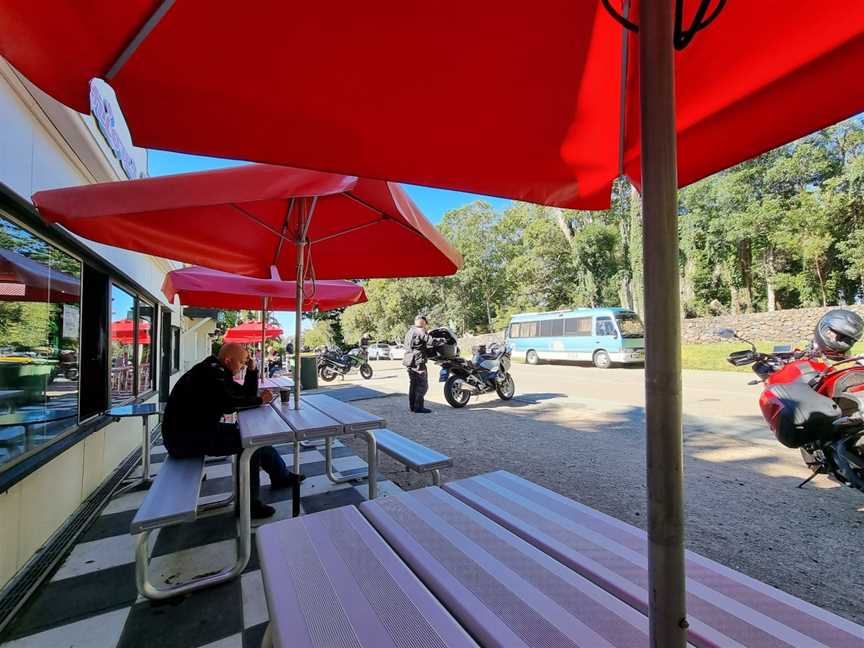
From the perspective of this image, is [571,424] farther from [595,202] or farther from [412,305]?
[412,305]

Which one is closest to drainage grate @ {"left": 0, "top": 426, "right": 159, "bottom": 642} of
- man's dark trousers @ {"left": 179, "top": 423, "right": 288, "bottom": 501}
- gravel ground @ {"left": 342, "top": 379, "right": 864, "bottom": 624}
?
man's dark trousers @ {"left": 179, "top": 423, "right": 288, "bottom": 501}

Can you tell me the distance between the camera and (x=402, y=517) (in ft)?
5.47

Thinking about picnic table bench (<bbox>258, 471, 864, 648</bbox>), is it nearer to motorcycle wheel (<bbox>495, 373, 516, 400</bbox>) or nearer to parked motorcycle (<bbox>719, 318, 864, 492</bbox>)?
parked motorcycle (<bbox>719, 318, 864, 492</bbox>)

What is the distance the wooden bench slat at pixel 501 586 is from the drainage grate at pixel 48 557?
2.11 m

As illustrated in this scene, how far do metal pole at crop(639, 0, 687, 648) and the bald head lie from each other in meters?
3.28

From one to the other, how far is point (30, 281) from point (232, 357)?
1.37m

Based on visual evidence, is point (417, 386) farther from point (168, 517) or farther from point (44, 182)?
point (44, 182)

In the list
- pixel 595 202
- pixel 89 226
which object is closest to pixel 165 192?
pixel 89 226

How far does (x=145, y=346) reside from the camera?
23.3ft

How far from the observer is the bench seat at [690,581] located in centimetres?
99

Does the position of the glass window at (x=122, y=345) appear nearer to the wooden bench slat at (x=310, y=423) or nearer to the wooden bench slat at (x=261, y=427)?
the wooden bench slat at (x=261, y=427)

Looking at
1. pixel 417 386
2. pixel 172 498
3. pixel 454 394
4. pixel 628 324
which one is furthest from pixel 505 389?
pixel 628 324

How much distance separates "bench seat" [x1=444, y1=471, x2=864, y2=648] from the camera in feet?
3.26

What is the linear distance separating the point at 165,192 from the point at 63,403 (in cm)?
240
